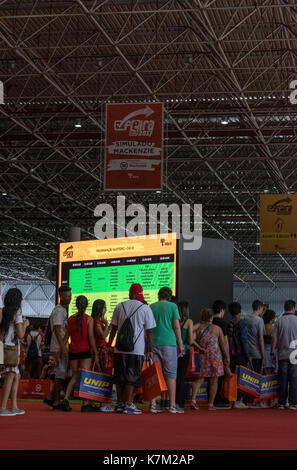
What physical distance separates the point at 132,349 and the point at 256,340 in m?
3.28

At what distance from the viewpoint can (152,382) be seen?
992cm

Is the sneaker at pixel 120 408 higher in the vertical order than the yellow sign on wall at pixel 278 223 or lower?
lower

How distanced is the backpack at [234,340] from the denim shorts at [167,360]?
1.98 meters

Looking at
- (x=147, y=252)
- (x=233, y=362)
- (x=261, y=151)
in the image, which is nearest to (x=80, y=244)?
(x=147, y=252)

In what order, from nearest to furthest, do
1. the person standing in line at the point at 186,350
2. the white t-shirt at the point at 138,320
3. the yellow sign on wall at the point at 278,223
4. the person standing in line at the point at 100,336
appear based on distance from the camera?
the white t-shirt at the point at 138,320, the person standing in line at the point at 100,336, the person standing in line at the point at 186,350, the yellow sign on wall at the point at 278,223

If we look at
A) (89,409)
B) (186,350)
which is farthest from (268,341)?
(89,409)

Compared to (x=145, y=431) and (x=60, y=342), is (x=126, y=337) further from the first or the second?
(x=145, y=431)

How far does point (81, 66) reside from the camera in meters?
19.9

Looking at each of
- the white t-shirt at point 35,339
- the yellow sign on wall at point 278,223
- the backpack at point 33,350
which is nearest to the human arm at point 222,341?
the backpack at point 33,350

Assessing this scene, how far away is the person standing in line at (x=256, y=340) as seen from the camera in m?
12.1

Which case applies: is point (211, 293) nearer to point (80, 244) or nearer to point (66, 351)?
→ point (80, 244)

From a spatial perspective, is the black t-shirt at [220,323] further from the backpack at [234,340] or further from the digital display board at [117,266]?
the digital display board at [117,266]
